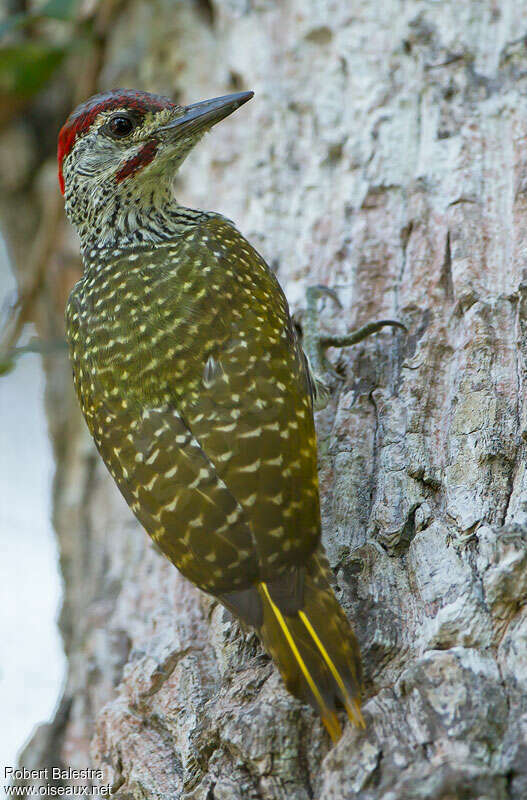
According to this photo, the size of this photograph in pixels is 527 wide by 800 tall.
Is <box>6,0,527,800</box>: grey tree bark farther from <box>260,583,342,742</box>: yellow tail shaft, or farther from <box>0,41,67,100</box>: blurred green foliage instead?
<box>0,41,67,100</box>: blurred green foliage

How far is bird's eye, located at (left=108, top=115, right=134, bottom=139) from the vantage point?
3.25 metres

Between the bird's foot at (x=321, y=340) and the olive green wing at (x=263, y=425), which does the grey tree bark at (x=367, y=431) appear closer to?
the bird's foot at (x=321, y=340)

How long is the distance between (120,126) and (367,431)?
4.91ft

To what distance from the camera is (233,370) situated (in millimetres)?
2504

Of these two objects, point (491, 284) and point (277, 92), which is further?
point (277, 92)

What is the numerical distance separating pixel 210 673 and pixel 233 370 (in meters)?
0.90

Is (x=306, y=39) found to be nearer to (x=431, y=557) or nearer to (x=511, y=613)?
(x=431, y=557)

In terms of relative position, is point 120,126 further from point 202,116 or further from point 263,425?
point 263,425

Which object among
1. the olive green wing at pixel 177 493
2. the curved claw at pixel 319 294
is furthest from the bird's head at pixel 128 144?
the olive green wing at pixel 177 493

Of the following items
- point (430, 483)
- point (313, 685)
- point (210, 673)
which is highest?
point (430, 483)

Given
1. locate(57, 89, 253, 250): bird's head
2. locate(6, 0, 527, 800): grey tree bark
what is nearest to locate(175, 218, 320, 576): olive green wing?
locate(6, 0, 527, 800): grey tree bark

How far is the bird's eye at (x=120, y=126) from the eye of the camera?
3252 mm

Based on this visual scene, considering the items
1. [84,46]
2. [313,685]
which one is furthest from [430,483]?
[84,46]

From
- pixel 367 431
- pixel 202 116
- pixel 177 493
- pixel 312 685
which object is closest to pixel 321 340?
pixel 367 431
